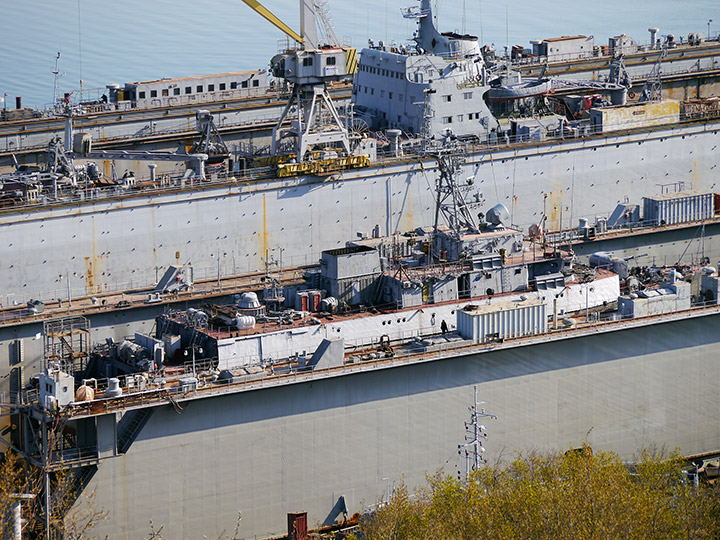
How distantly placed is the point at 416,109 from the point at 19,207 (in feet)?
64.6

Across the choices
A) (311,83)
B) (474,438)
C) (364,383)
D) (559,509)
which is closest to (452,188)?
(364,383)

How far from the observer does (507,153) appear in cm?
6184

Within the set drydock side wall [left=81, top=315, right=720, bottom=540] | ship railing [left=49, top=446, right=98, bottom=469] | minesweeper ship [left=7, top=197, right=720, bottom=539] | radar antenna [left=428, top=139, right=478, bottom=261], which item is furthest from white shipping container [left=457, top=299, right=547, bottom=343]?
ship railing [left=49, top=446, right=98, bottom=469]

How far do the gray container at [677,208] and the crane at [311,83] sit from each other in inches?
521

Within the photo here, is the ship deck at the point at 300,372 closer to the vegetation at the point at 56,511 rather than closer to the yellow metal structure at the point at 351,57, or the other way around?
the vegetation at the point at 56,511

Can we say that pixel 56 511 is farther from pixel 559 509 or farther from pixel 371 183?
pixel 371 183

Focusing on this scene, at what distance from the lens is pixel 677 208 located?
58969 millimetres

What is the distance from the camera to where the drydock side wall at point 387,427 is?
133 feet

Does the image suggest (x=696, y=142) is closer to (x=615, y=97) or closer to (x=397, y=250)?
(x=615, y=97)

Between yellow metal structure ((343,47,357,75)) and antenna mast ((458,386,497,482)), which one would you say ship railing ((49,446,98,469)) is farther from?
yellow metal structure ((343,47,357,75))

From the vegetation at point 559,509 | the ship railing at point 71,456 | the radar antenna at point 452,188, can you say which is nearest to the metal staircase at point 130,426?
the ship railing at point 71,456

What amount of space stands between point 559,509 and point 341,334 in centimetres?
1136

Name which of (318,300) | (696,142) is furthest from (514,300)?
(696,142)

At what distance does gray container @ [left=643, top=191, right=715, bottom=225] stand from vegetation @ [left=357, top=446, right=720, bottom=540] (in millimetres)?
20581
